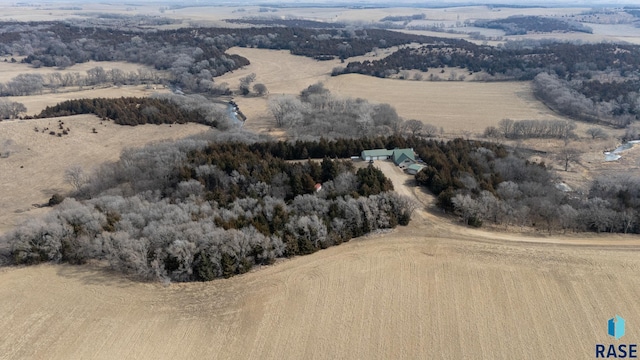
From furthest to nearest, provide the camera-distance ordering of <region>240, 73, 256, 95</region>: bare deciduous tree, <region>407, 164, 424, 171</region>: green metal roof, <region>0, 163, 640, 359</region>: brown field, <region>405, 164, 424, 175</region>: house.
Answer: <region>240, 73, 256, 95</region>: bare deciduous tree → <region>407, 164, 424, 171</region>: green metal roof → <region>405, 164, 424, 175</region>: house → <region>0, 163, 640, 359</region>: brown field

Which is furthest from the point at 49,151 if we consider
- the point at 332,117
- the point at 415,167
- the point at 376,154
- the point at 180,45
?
the point at 180,45

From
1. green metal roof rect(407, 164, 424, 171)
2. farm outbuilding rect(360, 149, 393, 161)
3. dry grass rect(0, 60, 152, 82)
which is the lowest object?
green metal roof rect(407, 164, 424, 171)

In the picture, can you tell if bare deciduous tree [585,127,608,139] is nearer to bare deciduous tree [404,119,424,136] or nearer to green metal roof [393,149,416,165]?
bare deciduous tree [404,119,424,136]

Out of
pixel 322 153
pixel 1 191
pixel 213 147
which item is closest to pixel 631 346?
pixel 322 153

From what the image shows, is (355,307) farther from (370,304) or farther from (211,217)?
(211,217)

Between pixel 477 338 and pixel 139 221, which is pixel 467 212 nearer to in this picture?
pixel 477 338

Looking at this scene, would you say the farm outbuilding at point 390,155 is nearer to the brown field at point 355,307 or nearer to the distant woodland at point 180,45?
the brown field at point 355,307

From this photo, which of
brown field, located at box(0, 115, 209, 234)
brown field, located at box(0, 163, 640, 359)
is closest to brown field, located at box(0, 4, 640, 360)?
brown field, located at box(0, 163, 640, 359)

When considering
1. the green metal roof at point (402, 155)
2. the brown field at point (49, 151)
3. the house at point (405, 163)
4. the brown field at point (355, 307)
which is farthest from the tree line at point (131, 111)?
the brown field at point (355, 307)
